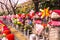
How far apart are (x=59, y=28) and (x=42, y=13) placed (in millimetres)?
3248

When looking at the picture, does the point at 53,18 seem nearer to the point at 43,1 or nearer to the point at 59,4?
the point at 59,4

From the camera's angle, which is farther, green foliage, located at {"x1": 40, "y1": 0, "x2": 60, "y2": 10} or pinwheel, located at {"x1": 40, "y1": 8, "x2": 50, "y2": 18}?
green foliage, located at {"x1": 40, "y1": 0, "x2": 60, "y2": 10}

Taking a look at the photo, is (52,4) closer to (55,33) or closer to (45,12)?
(45,12)

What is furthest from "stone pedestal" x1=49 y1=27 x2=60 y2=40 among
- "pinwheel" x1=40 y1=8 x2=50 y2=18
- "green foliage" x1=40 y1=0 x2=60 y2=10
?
"green foliage" x1=40 y1=0 x2=60 y2=10

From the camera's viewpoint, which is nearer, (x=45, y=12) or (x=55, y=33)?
(x=55, y=33)

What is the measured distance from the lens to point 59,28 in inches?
361

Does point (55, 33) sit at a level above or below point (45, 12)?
below

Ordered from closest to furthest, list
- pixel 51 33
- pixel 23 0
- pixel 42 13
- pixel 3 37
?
pixel 51 33 → pixel 3 37 → pixel 42 13 → pixel 23 0

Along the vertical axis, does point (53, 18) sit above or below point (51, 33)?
above

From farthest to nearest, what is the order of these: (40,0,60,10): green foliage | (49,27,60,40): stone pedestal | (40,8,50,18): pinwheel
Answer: (40,0,60,10): green foliage, (40,8,50,18): pinwheel, (49,27,60,40): stone pedestal

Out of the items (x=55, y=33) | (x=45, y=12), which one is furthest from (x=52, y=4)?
(x=55, y=33)

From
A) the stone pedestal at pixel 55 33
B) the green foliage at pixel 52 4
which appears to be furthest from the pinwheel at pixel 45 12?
the green foliage at pixel 52 4

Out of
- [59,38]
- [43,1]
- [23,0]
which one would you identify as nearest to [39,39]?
[59,38]

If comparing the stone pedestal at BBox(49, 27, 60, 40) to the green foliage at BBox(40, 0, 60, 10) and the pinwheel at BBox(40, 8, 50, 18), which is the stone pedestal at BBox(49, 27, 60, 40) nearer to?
the pinwheel at BBox(40, 8, 50, 18)
